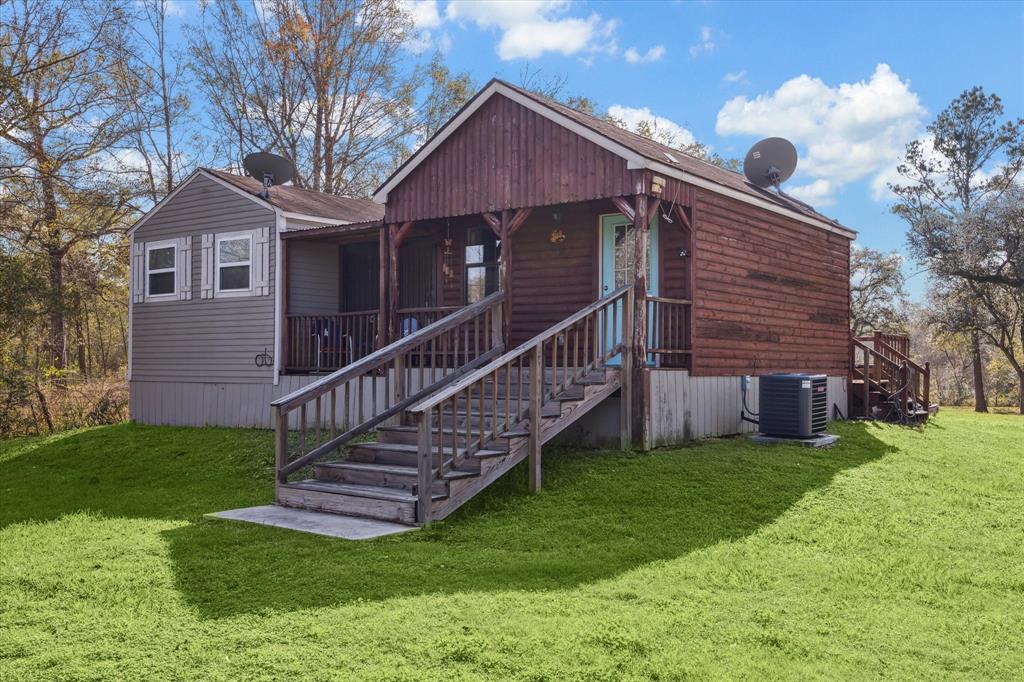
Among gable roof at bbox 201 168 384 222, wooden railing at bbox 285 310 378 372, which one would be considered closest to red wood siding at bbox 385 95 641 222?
wooden railing at bbox 285 310 378 372

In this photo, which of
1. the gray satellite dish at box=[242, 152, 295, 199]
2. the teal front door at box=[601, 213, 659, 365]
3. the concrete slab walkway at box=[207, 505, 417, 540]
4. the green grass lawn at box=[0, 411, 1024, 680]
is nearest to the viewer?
the green grass lawn at box=[0, 411, 1024, 680]

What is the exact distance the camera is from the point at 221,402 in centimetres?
1530

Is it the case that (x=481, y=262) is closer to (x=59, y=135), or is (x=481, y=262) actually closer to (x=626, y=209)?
(x=626, y=209)

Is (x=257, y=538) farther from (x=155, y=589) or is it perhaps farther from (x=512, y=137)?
(x=512, y=137)

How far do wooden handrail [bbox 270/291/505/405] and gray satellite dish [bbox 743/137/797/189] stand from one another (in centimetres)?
642

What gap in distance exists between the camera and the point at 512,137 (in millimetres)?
11070

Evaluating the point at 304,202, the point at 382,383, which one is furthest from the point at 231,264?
the point at 382,383

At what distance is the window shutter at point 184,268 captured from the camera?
51.9ft

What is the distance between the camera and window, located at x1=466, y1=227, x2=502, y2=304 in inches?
523

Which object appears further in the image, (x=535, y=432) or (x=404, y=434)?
(x=404, y=434)

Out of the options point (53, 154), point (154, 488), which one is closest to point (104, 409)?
point (53, 154)

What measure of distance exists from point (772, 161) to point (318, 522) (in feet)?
35.3

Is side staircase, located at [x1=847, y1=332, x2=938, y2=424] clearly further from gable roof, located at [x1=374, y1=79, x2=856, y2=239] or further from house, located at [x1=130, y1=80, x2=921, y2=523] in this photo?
gable roof, located at [x1=374, y1=79, x2=856, y2=239]

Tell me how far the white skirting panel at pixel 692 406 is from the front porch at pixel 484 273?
0.37m
